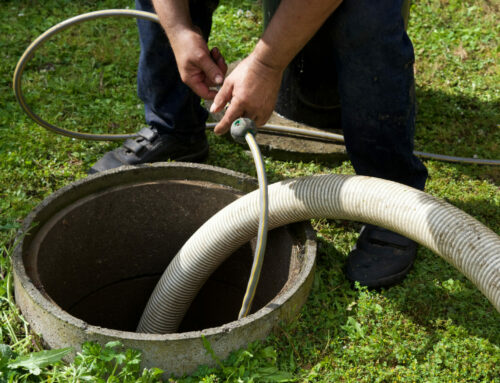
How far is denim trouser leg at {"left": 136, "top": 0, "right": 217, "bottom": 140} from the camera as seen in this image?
261 centimetres

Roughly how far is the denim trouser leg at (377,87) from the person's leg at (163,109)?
0.80 m

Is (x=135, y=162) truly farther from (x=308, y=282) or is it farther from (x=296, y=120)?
(x=308, y=282)

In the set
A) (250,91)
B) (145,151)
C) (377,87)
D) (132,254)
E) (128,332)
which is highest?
(250,91)

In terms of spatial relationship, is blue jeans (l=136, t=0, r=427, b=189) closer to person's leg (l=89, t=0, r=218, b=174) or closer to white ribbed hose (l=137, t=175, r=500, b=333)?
person's leg (l=89, t=0, r=218, b=174)

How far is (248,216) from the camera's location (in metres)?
2.18

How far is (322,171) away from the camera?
A: 3.11 meters

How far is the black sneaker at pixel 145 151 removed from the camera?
292cm

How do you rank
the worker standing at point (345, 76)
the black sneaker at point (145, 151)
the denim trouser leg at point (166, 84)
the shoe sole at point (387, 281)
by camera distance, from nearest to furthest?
the worker standing at point (345, 76)
the shoe sole at point (387, 281)
the denim trouser leg at point (166, 84)
the black sneaker at point (145, 151)

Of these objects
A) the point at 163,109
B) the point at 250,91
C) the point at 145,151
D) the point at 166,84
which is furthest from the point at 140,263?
the point at 250,91

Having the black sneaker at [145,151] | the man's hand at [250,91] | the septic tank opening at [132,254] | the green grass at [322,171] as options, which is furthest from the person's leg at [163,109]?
the man's hand at [250,91]

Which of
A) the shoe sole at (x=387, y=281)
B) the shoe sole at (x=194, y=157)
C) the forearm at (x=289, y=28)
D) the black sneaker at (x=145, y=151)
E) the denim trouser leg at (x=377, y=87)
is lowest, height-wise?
the shoe sole at (x=387, y=281)

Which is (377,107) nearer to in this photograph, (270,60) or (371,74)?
(371,74)

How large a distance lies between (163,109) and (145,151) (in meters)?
0.24

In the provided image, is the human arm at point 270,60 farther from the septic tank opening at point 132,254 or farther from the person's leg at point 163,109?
the person's leg at point 163,109
